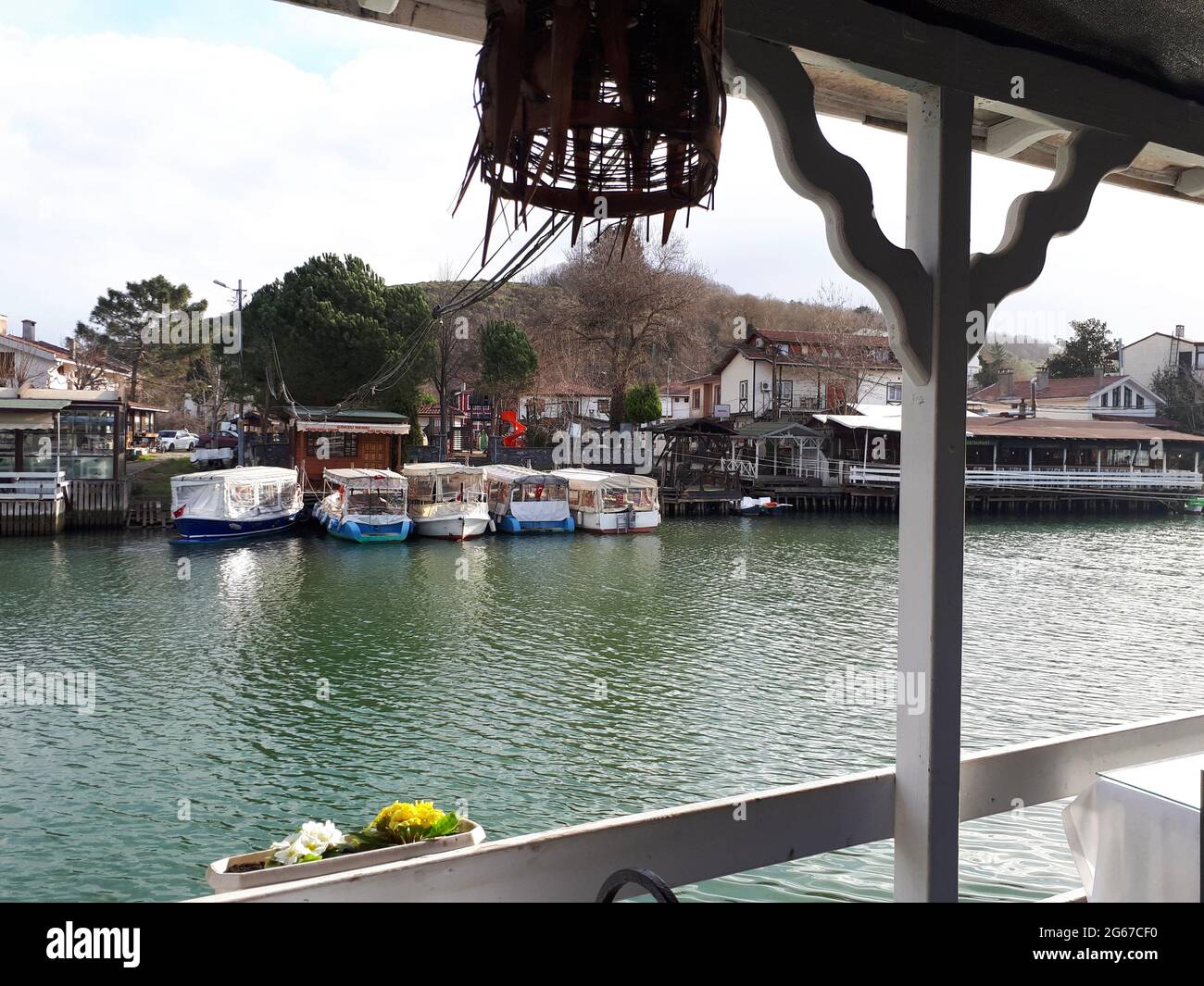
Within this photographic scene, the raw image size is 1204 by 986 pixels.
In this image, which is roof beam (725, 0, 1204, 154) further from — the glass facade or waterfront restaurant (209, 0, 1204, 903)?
the glass facade

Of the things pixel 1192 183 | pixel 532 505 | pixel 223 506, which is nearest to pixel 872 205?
pixel 1192 183

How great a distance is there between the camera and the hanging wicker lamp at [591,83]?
1.38 metres

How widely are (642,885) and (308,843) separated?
5.86ft

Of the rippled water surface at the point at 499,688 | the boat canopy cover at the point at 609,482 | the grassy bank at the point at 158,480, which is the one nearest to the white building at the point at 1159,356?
the rippled water surface at the point at 499,688

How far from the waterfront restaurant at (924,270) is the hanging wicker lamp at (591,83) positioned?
82 centimetres

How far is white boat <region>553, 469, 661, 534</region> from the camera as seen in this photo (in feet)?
93.9

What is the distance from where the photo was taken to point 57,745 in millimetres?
10164

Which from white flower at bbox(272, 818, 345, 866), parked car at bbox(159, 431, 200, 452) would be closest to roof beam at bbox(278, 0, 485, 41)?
white flower at bbox(272, 818, 345, 866)

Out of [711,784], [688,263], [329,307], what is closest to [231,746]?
[711,784]

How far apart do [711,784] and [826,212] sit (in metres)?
7.56

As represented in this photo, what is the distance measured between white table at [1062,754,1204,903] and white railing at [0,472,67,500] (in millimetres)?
29339

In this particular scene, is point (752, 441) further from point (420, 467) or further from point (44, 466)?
point (44, 466)

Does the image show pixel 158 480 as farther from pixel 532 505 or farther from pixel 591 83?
pixel 591 83

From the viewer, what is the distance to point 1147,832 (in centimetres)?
243
